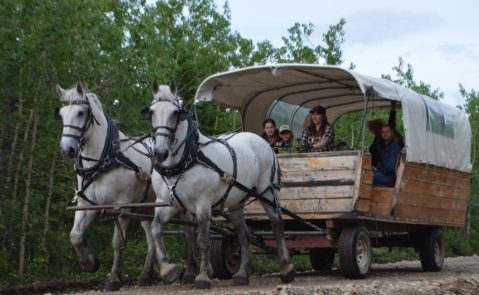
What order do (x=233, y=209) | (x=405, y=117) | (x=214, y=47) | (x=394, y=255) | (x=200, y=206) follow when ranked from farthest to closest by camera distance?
(x=214, y=47) < (x=394, y=255) < (x=405, y=117) < (x=233, y=209) < (x=200, y=206)

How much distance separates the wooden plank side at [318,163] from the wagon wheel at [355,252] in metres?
0.85

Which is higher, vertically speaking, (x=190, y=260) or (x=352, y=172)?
→ (x=352, y=172)

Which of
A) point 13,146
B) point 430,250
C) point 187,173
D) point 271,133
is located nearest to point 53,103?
point 13,146

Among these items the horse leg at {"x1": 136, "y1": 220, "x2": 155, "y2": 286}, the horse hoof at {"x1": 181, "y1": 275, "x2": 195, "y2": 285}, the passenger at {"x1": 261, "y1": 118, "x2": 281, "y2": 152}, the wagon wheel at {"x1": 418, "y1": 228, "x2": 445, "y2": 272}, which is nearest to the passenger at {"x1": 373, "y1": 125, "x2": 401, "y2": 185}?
the passenger at {"x1": 261, "y1": 118, "x2": 281, "y2": 152}

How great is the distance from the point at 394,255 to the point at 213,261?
390 inches

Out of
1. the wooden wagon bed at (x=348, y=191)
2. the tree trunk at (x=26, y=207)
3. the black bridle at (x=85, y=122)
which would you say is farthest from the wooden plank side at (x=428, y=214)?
the tree trunk at (x=26, y=207)

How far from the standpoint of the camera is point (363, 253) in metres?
11.5

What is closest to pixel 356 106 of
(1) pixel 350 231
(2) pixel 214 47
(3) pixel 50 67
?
(1) pixel 350 231

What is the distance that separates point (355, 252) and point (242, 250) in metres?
1.51

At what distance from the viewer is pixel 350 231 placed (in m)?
11.2

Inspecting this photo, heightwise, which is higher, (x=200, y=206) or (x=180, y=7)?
(x=180, y=7)

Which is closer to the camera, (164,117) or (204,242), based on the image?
(164,117)

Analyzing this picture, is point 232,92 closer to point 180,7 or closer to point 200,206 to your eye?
point 200,206

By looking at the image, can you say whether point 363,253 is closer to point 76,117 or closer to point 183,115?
point 183,115
